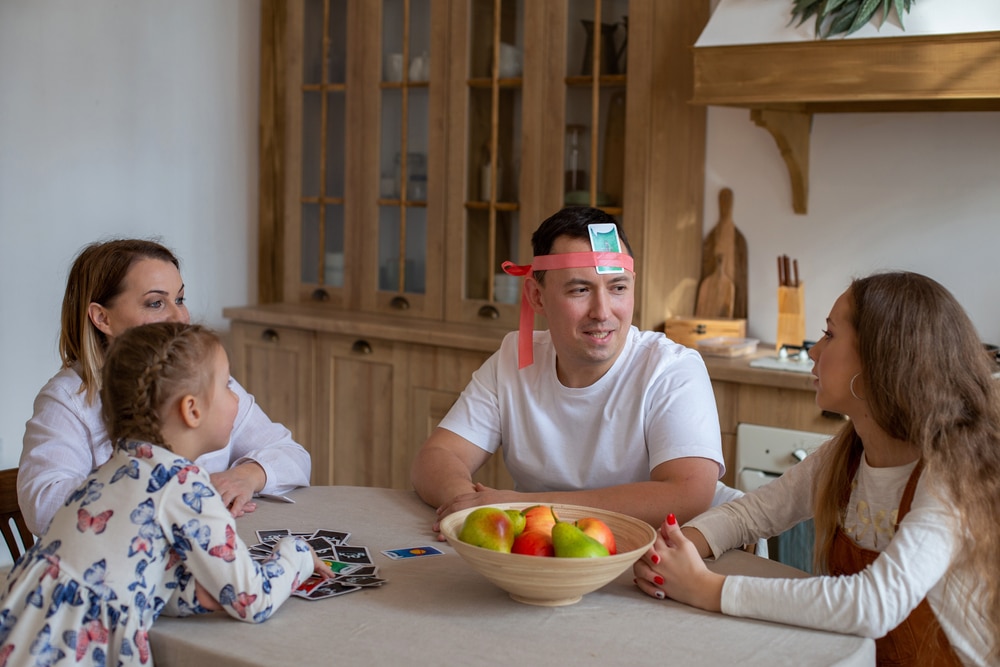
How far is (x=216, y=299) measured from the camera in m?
4.27

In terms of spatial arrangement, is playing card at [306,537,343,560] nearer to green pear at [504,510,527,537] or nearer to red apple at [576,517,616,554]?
green pear at [504,510,527,537]

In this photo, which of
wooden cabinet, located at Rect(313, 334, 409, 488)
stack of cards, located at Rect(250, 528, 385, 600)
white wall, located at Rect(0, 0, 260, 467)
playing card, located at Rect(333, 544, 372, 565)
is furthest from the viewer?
wooden cabinet, located at Rect(313, 334, 409, 488)

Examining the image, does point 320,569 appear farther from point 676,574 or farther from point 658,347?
point 658,347

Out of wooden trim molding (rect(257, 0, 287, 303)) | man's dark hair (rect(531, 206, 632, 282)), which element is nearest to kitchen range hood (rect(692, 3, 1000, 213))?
man's dark hair (rect(531, 206, 632, 282))

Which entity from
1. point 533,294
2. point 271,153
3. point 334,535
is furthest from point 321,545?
point 271,153

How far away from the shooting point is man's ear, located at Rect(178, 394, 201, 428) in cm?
141

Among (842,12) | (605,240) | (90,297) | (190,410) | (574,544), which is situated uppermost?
(842,12)

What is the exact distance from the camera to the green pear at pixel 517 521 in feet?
4.99

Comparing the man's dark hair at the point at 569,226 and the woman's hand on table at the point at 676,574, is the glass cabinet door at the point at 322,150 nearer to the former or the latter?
the man's dark hair at the point at 569,226

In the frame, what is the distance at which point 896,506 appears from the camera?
1.57 meters

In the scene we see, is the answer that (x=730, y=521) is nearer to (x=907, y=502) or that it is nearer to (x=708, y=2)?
(x=907, y=502)

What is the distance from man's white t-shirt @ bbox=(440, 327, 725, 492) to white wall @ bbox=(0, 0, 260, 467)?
1675 millimetres

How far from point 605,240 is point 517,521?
775 mm

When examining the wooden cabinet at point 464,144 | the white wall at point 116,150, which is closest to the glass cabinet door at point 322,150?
the wooden cabinet at point 464,144
